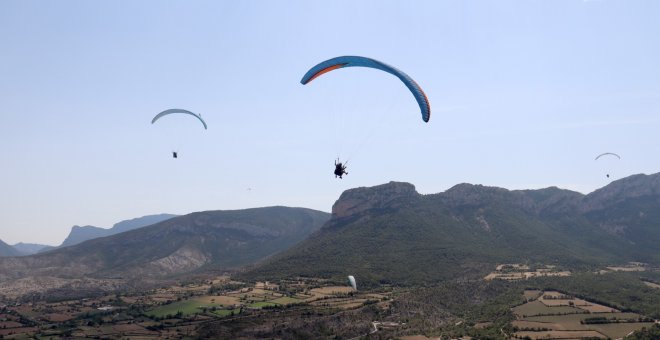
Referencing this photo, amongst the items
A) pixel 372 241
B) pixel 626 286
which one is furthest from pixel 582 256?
pixel 372 241

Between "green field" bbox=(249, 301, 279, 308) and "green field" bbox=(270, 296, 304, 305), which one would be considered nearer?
"green field" bbox=(249, 301, 279, 308)

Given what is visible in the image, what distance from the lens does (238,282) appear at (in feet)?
468

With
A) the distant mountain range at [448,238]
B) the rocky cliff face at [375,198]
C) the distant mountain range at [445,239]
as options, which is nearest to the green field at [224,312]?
the distant mountain range at [445,239]

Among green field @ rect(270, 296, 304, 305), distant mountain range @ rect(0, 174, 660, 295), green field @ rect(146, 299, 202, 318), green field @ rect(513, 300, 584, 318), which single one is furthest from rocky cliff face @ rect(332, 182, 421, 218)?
green field @ rect(513, 300, 584, 318)

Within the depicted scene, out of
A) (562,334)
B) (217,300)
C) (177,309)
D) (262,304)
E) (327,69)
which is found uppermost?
(327,69)

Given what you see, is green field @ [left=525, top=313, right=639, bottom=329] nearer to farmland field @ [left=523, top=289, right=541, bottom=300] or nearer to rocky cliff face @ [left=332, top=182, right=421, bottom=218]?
farmland field @ [left=523, top=289, right=541, bottom=300]

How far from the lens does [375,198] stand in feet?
621

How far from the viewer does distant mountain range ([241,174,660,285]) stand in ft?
458

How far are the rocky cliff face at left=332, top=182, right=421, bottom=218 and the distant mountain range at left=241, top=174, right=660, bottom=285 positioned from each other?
14.2 inches

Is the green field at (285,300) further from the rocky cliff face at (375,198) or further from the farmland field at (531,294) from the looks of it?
the rocky cliff face at (375,198)

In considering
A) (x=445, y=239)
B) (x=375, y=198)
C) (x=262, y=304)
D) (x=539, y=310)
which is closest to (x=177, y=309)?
(x=262, y=304)

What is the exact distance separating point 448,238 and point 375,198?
118ft

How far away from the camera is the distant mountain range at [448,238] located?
13950 cm

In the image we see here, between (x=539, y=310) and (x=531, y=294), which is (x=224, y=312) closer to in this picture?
(x=539, y=310)
